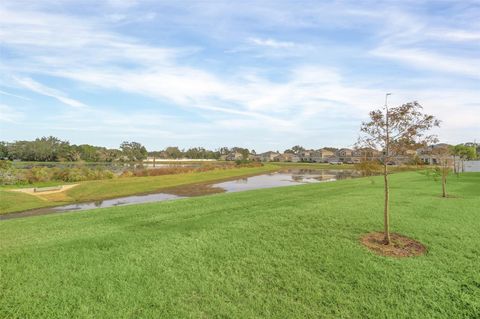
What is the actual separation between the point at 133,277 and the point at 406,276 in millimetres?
6228

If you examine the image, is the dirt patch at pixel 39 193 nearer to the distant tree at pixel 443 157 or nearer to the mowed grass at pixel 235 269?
the mowed grass at pixel 235 269

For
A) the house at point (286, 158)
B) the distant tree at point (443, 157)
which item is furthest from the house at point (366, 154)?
the house at point (286, 158)

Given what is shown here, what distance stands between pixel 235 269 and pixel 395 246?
16.2ft

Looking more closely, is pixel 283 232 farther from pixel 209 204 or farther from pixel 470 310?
pixel 209 204

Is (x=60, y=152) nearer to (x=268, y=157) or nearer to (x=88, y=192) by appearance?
(x=88, y=192)

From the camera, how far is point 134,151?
143250 mm

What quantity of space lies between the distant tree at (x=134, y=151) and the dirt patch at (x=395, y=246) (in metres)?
140

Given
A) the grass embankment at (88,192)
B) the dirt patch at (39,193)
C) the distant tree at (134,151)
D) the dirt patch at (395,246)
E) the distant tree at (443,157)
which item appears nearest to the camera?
the dirt patch at (395,246)

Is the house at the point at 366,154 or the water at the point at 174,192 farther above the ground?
the house at the point at 366,154

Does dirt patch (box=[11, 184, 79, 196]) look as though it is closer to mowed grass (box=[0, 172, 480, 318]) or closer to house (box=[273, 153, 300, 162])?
mowed grass (box=[0, 172, 480, 318])

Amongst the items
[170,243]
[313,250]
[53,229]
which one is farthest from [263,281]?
[53,229]

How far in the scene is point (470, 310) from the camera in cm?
538

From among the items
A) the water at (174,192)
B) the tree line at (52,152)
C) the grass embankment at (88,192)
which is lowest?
the water at (174,192)

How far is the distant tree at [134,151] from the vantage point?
139 metres
